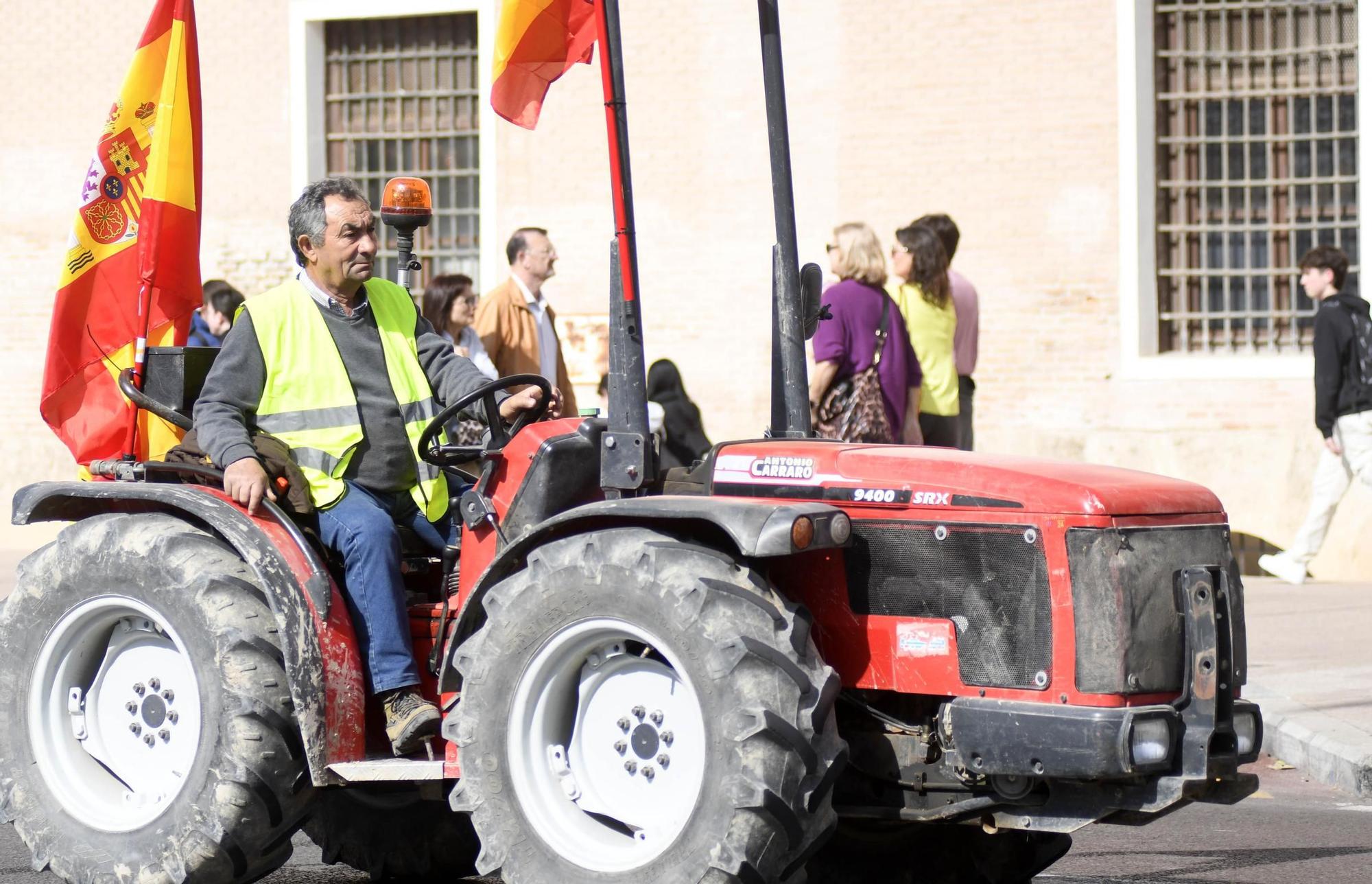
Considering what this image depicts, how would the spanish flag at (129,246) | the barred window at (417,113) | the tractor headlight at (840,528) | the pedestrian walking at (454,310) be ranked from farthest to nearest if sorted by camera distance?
1. the barred window at (417,113)
2. the pedestrian walking at (454,310)
3. the spanish flag at (129,246)
4. the tractor headlight at (840,528)

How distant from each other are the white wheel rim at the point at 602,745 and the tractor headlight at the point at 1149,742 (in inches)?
38.1

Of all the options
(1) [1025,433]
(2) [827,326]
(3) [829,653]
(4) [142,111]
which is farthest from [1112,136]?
(3) [829,653]

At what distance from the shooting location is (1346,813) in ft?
24.0

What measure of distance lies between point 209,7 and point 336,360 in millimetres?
13361

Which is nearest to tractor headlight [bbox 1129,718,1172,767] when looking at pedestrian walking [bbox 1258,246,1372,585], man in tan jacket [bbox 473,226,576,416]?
man in tan jacket [bbox 473,226,576,416]

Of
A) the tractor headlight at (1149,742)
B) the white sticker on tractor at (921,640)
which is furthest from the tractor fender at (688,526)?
the tractor headlight at (1149,742)

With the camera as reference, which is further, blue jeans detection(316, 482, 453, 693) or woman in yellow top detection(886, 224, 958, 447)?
woman in yellow top detection(886, 224, 958, 447)

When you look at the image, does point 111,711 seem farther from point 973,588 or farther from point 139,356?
point 973,588

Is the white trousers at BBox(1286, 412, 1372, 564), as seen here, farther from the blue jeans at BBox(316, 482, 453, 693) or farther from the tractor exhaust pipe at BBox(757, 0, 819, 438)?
the blue jeans at BBox(316, 482, 453, 693)

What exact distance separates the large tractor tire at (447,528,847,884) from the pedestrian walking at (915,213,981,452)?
6697 millimetres

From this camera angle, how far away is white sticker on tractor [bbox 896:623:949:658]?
4707 millimetres

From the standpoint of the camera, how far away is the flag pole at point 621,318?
5051 millimetres

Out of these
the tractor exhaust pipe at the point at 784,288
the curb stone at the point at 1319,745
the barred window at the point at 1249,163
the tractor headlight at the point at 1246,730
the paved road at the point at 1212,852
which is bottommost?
the paved road at the point at 1212,852

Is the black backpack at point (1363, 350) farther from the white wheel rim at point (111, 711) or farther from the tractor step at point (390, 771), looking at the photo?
the white wheel rim at point (111, 711)
